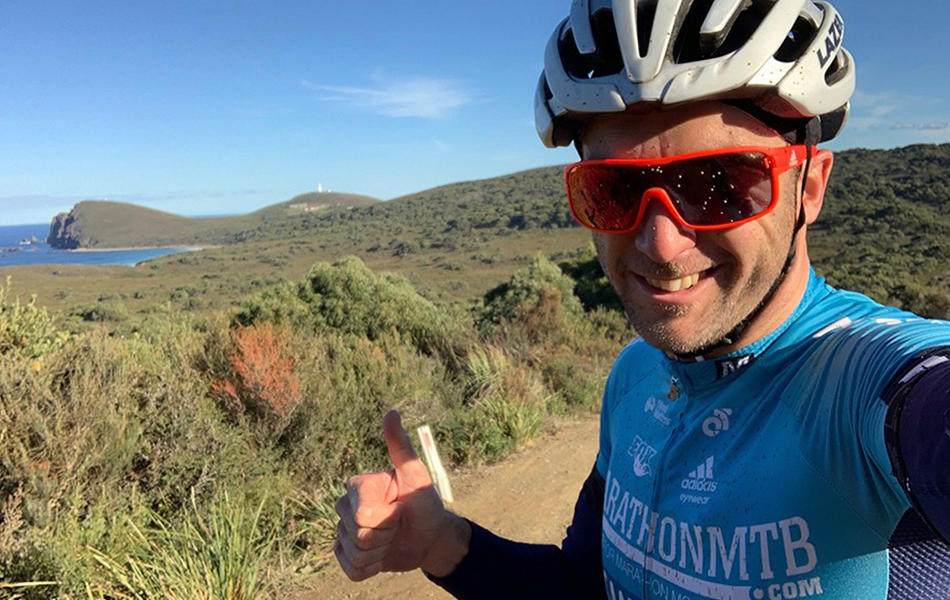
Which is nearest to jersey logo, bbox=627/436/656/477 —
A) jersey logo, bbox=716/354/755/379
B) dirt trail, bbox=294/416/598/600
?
jersey logo, bbox=716/354/755/379

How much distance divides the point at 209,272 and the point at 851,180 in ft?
167

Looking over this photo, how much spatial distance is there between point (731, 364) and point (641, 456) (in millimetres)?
286

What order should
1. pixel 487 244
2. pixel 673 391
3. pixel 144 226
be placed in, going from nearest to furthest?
pixel 673 391 < pixel 487 244 < pixel 144 226

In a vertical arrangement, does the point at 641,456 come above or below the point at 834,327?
below

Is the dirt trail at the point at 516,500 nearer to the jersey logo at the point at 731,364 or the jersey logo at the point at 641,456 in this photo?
the jersey logo at the point at 641,456

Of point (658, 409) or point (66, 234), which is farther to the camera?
point (66, 234)

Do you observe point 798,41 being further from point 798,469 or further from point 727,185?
point 798,469

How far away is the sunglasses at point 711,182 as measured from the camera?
1.16 meters

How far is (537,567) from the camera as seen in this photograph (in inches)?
61.7

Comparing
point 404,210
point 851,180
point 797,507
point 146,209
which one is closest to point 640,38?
point 797,507

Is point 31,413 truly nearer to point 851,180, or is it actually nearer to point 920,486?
point 920,486

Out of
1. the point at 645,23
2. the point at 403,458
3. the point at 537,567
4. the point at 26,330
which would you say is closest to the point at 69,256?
the point at 26,330

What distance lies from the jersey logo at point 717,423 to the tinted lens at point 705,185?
0.38 m

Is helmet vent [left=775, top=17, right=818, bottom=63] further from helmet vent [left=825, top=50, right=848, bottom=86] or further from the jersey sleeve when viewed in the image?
the jersey sleeve
